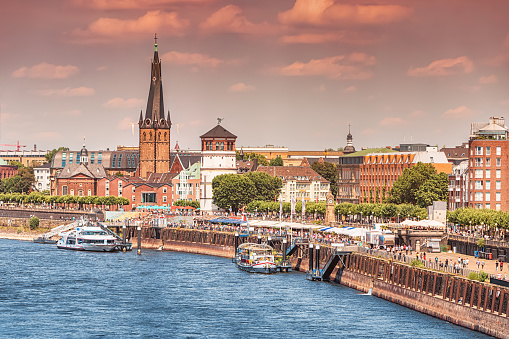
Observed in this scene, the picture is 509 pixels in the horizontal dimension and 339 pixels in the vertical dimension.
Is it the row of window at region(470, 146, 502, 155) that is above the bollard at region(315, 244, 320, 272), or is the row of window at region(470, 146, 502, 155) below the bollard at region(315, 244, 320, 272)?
above

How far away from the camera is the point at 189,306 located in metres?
102

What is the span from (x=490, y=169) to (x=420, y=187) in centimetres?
2105

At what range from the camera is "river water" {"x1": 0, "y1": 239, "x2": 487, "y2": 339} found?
88188 mm

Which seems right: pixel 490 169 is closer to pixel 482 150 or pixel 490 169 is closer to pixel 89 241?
pixel 482 150

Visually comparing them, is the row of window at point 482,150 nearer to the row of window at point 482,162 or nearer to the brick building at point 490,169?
the brick building at point 490,169

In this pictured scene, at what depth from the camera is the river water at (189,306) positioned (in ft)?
289

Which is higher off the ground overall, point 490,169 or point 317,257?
point 490,169

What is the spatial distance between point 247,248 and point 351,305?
1470 inches

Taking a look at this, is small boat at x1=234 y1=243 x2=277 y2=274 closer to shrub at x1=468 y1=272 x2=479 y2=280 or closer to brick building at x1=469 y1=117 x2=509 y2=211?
brick building at x1=469 y1=117 x2=509 y2=211

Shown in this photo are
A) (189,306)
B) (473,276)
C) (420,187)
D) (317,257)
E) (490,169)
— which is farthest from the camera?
(420,187)

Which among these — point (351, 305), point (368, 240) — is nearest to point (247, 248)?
point (368, 240)

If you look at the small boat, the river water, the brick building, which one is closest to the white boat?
the river water

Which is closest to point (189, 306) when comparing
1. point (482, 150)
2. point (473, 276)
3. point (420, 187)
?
point (473, 276)

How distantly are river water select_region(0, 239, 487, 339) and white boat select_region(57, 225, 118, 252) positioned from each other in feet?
96.0
